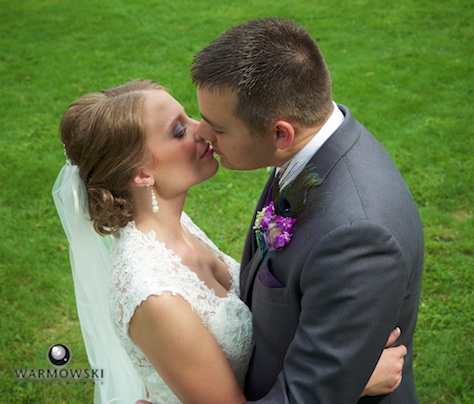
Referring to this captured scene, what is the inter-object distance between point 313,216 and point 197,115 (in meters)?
7.08

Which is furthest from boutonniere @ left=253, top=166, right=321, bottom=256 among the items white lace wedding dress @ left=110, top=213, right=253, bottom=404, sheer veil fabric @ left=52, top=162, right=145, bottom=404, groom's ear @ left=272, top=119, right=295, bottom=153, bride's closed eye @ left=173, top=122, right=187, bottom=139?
sheer veil fabric @ left=52, top=162, right=145, bottom=404

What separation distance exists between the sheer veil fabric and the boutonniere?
1.20 m

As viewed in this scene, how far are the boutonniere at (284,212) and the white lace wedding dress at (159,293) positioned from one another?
0.56 meters

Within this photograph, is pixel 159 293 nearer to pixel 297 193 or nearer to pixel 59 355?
pixel 297 193

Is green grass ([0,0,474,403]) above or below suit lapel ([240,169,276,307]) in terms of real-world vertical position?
below

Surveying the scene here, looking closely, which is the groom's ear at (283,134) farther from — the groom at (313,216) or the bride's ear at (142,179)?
the bride's ear at (142,179)

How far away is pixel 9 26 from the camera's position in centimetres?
1355

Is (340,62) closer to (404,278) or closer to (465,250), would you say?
(465,250)

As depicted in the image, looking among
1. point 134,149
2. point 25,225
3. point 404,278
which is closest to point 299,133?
point 404,278

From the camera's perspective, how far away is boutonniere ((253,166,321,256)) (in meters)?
2.71

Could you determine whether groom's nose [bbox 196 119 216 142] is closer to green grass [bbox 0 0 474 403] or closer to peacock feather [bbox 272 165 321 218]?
peacock feather [bbox 272 165 321 218]

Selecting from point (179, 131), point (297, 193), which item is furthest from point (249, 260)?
point (297, 193)

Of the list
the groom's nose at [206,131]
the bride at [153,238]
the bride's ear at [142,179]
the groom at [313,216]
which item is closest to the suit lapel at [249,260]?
the bride at [153,238]

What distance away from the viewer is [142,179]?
11.2 ft
